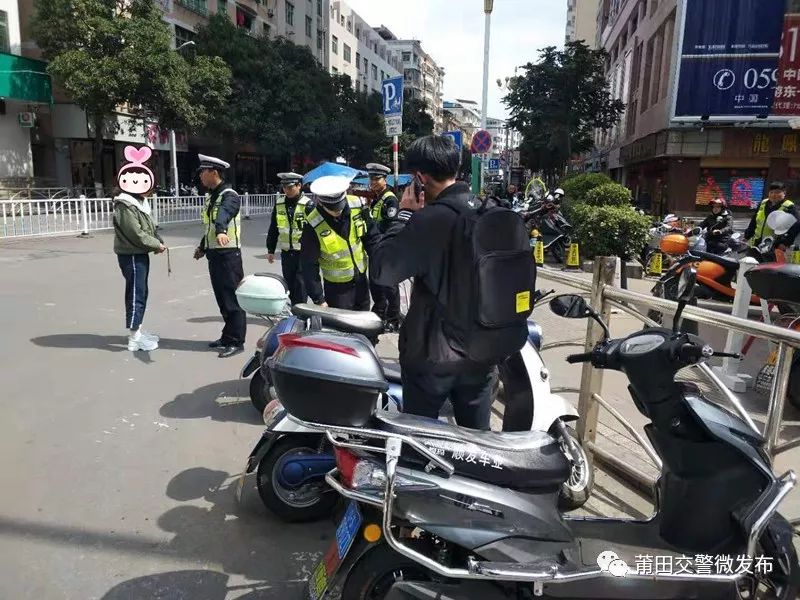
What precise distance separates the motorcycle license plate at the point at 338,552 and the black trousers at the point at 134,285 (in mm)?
4366

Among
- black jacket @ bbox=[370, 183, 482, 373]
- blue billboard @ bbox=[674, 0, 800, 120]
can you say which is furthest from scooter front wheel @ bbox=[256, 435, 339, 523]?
blue billboard @ bbox=[674, 0, 800, 120]

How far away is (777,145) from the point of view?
2050 cm

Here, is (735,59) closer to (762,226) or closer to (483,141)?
(483,141)

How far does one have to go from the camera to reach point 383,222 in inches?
291

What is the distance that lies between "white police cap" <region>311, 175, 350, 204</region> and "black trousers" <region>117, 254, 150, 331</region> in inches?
81.0

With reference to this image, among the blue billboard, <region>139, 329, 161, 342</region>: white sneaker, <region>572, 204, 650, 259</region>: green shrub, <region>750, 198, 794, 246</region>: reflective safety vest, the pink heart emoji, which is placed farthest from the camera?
the blue billboard

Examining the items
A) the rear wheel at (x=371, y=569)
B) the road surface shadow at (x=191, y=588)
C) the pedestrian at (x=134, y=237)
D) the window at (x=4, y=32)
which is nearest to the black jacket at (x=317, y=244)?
the pedestrian at (x=134, y=237)

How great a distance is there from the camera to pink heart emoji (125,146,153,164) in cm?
589

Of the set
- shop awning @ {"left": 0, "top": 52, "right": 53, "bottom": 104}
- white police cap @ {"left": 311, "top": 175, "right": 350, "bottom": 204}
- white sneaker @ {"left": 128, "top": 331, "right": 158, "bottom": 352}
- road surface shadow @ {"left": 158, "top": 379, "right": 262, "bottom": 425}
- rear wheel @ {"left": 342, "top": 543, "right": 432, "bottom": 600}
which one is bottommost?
road surface shadow @ {"left": 158, "top": 379, "right": 262, "bottom": 425}

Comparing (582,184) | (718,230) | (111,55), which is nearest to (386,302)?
(718,230)

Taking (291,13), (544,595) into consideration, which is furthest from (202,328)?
(291,13)

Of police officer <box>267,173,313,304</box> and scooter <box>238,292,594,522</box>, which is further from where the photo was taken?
police officer <box>267,173,313,304</box>

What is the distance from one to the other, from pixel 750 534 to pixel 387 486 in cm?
138

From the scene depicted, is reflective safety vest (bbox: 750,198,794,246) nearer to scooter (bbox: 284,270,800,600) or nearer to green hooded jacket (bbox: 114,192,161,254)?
scooter (bbox: 284,270,800,600)
